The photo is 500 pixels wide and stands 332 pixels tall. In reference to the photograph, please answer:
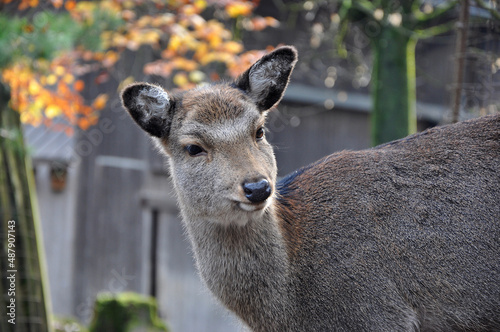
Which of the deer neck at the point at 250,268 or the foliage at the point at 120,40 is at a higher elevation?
the foliage at the point at 120,40

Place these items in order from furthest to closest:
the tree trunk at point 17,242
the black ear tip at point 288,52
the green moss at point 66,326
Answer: the green moss at point 66,326 < the tree trunk at point 17,242 < the black ear tip at point 288,52

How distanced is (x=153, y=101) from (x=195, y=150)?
20.2 inches

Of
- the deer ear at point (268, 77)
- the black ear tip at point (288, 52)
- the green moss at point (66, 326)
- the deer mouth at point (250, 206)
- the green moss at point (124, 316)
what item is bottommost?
the green moss at point (66, 326)

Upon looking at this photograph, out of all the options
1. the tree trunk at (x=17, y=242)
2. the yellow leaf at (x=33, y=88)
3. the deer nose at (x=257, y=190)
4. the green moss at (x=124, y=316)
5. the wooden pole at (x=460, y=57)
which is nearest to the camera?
the deer nose at (x=257, y=190)

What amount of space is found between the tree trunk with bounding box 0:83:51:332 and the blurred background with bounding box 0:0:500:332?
182 cm

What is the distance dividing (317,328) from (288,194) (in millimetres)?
1103

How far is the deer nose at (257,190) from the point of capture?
3863mm

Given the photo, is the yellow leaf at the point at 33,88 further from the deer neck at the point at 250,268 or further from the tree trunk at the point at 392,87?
the deer neck at the point at 250,268

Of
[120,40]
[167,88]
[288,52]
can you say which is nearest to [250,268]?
[288,52]

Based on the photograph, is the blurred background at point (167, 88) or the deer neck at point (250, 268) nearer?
the deer neck at point (250, 268)

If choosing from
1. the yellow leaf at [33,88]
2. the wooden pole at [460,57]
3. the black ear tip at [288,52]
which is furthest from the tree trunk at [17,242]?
the wooden pole at [460,57]

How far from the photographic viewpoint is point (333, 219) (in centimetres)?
439

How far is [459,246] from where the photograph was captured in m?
4.15

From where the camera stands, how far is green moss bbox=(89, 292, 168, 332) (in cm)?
Answer: 914
